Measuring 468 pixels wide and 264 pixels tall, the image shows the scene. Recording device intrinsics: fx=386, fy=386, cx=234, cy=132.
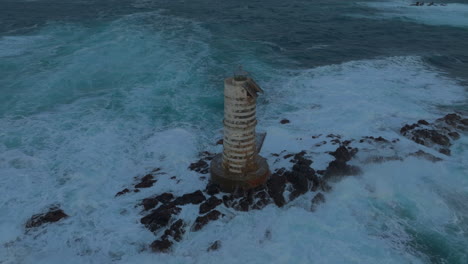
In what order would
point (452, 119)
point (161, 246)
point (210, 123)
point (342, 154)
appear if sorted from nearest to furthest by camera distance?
point (161, 246), point (342, 154), point (452, 119), point (210, 123)

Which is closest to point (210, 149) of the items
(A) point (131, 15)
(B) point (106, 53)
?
(B) point (106, 53)

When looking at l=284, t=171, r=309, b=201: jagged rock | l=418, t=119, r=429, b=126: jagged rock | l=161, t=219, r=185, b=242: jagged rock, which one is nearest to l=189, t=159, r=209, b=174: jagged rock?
l=161, t=219, r=185, b=242: jagged rock

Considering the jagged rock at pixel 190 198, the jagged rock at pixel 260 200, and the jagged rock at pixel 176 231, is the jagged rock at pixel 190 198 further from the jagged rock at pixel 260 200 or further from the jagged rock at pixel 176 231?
the jagged rock at pixel 260 200

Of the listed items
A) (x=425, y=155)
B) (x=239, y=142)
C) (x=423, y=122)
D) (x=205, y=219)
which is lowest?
(x=205, y=219)

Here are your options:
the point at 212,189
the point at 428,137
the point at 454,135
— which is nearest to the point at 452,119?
the point at 454,135

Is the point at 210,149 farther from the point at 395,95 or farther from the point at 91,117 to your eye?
the point at 395,95

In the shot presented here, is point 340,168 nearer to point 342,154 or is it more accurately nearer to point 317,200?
point 342,154

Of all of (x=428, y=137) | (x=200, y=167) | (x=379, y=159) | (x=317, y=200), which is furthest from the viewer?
(x=428, y=137)
